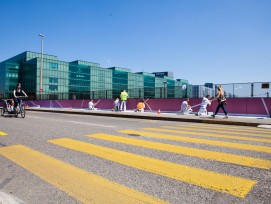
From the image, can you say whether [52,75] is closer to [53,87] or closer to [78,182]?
[53,87]

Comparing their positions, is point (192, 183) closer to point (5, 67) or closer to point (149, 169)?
point (149, 169)

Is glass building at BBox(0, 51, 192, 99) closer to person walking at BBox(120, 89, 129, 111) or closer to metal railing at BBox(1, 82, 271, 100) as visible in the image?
metal railing at BBox(1, 82, 271, 100)

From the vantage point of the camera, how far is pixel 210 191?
9.00ft

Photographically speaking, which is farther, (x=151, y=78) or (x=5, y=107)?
(x=151, y=78)

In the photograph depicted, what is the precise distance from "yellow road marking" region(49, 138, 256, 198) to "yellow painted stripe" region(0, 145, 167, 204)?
0.76 metres

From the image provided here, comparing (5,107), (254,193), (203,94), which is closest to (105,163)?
(254,193)

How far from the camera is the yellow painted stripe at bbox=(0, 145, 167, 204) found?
2.57 meters

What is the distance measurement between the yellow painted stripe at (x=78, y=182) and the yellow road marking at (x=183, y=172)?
76 cm

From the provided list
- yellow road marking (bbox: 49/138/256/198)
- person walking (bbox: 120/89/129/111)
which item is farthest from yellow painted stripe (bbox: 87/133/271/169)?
person walking (bbox: 120/89/129/111)

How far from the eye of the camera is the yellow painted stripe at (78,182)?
8.45 ft

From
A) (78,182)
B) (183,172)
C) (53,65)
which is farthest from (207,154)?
(53,65)

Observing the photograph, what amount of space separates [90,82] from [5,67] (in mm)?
29825

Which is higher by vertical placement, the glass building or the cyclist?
the glass building

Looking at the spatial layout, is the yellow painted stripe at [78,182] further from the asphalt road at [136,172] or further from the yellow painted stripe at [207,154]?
the yellow painted stripe at [207,154]
